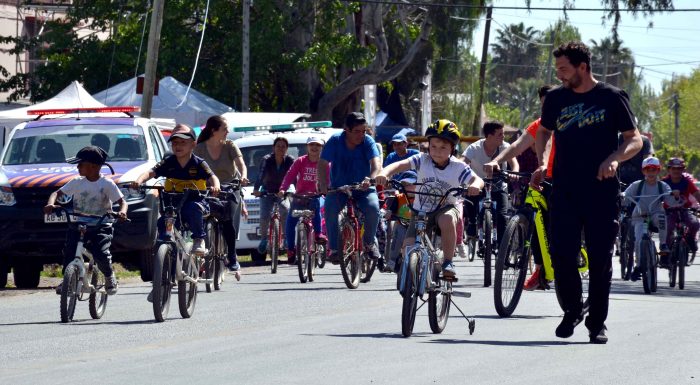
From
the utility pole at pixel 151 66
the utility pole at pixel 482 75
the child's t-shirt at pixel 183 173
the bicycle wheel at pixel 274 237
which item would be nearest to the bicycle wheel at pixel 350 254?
the child's t-shirt at pixel 183 173

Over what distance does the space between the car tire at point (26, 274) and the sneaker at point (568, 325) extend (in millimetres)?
9136

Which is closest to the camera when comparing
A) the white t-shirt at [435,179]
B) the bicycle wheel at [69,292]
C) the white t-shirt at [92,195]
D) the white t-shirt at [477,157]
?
the white t-shirt at [435,179]

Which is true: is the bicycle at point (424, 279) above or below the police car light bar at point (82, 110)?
below

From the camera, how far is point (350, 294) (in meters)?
15.5

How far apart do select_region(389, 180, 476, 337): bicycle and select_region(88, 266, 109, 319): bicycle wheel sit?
9.93 ft

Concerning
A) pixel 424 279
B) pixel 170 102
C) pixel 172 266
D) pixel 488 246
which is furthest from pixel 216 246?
pixel 170 102

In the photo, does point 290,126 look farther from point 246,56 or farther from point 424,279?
point 246,56

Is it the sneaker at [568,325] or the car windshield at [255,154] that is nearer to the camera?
the sneaker at [568,325]

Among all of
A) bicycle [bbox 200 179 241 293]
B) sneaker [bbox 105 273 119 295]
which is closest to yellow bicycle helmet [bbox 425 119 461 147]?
sneaker [bbox 105 273 119 295]

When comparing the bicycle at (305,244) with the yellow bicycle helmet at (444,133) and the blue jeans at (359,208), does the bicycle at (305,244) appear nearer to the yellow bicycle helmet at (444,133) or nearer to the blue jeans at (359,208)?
the blue jeans at (359,208)

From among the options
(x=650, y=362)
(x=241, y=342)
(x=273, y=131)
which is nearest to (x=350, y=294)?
(x=241, y=342)

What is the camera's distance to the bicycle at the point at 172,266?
12.4m

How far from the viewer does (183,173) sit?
43.9 feet

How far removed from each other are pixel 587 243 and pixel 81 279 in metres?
4.41
